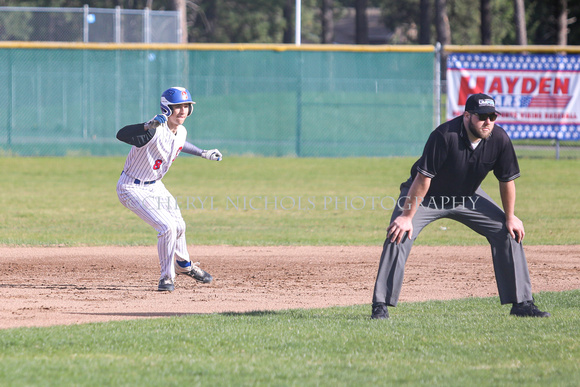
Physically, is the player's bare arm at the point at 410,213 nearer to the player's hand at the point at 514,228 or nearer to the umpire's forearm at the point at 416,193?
the umpire's forearm at the point at 416,193

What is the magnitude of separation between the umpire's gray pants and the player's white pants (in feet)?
6.87

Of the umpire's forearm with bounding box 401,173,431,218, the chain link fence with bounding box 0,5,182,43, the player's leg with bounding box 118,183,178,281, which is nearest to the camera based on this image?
the umpire's forearm with bounding box 401,173,431,218

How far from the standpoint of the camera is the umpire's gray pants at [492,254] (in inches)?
216

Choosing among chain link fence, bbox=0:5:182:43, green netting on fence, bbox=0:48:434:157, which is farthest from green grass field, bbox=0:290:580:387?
chain link fence, bbox=0:5:182:43

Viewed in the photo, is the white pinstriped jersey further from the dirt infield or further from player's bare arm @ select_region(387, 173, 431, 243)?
player's bare arm @ select_region(387, 173, 431, 243)

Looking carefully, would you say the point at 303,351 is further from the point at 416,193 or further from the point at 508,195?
the point at 508,195

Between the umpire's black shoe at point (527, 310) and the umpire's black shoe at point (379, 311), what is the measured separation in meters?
0.97

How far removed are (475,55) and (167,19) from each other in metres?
8.34

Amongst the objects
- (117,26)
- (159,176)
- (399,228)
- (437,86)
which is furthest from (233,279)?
(117,26)

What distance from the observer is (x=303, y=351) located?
4.69 m

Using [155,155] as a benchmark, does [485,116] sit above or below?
above

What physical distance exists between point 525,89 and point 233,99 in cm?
713

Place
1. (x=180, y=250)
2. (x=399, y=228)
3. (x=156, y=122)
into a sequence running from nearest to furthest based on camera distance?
1. (x=399, y=228)
2. (x=156, y=122)
3. (x=180, y=250)

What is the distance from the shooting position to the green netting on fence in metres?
19.3
